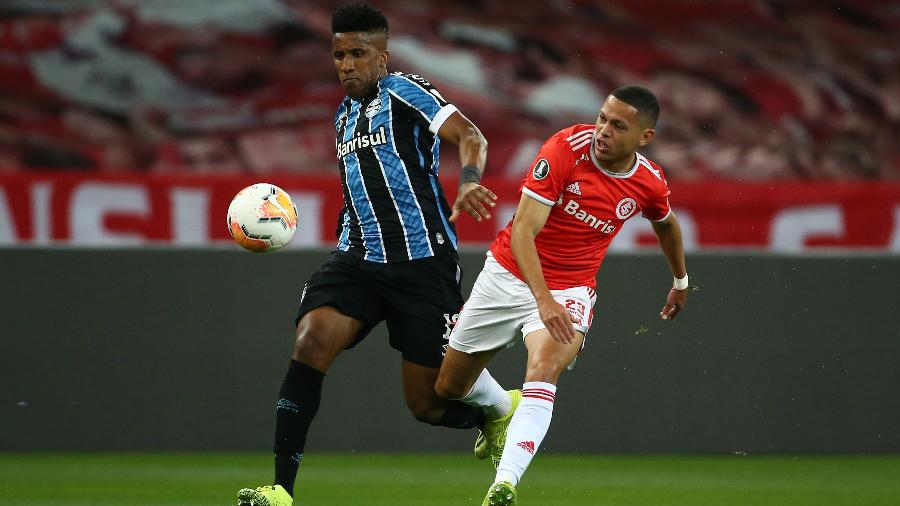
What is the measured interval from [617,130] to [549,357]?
976 mm

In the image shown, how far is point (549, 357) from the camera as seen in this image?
5426mm

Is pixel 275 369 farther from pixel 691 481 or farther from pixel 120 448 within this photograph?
pixel 691 481

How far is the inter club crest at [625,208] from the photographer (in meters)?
5.75

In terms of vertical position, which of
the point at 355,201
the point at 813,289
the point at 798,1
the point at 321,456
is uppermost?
the point at 798,1

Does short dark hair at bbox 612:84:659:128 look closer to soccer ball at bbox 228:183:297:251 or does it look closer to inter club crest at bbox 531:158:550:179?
inter club crest at bbox 531:158:550:179

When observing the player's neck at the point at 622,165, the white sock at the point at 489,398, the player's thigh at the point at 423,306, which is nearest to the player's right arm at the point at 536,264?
the player's neck at the point at 622,165

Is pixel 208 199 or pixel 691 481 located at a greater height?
pixel 208 199

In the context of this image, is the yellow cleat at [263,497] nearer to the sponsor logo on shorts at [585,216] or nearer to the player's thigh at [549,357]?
the player's thigh at [549,357]


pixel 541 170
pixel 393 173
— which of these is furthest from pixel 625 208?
pixel 393 173

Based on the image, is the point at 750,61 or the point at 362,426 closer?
the point at 362,426

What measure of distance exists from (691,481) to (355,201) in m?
2.52

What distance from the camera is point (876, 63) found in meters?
15.7

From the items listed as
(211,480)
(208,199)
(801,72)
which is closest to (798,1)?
(801,72)

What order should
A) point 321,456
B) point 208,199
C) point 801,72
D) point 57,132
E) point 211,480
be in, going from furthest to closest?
point 801,72, point 57,132, point 208,199, point 321,456, point 211,480
